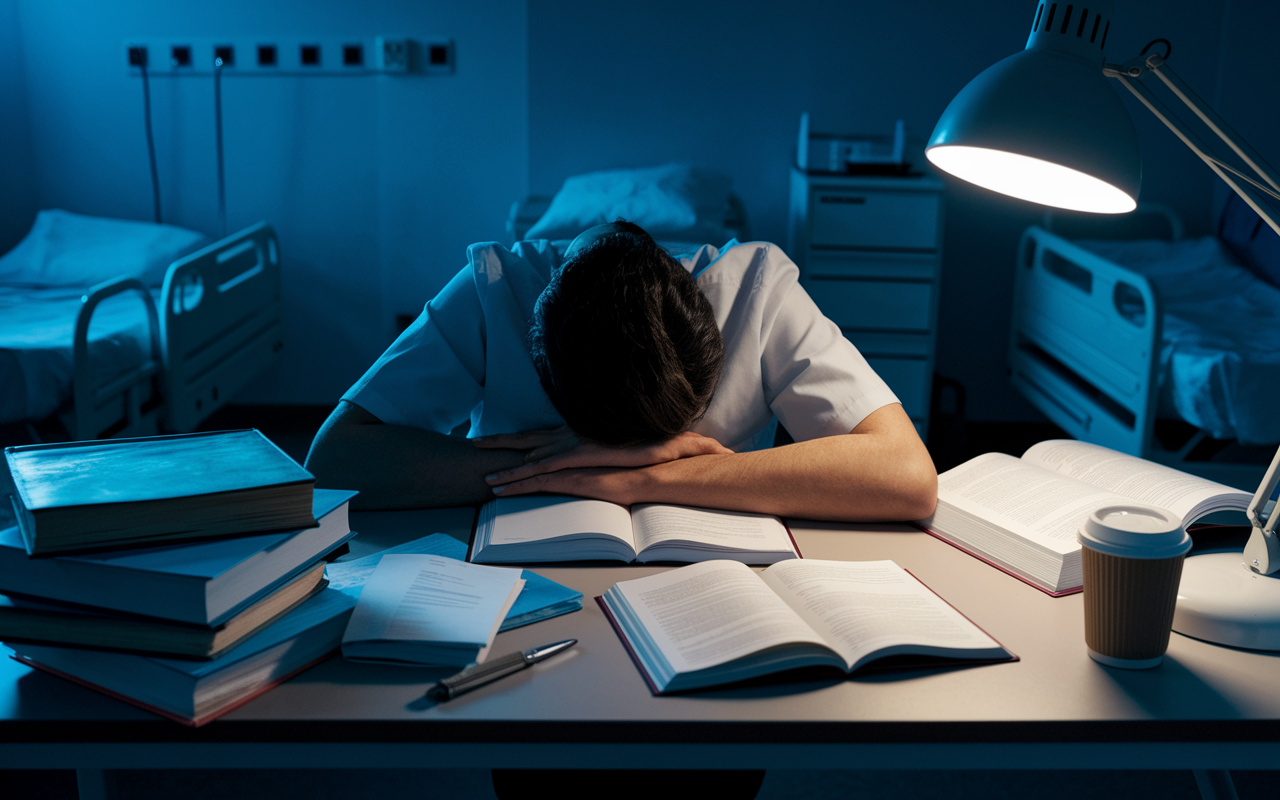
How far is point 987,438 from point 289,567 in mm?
3410

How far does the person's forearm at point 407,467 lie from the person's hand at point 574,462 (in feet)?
0.07

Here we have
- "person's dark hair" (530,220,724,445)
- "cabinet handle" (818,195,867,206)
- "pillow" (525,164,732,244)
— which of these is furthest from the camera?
"cabinet handle" (818,195,867,206)

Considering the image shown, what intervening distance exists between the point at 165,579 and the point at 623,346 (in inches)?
23.0

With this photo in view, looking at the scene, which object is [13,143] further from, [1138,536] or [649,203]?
[1138,536]

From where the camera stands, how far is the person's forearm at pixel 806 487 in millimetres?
1194

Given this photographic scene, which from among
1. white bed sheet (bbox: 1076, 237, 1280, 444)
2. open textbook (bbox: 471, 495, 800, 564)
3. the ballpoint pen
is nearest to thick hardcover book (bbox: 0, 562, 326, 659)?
the ballpoint pen

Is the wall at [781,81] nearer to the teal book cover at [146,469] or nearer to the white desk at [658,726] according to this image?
the teal book cover at [146,469]

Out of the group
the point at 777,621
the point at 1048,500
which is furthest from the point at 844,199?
the point at 777,621

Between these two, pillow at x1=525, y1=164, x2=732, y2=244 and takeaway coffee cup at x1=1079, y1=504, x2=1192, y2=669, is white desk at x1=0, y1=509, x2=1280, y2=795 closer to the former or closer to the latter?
takeaway coffee cup at x1=1079, y1=504, x2=1192, y2=669

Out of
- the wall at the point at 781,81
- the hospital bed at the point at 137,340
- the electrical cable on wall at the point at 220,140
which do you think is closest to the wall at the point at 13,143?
the hospital bed at the point at 137,340

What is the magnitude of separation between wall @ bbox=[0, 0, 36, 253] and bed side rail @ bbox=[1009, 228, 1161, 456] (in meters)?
3.75

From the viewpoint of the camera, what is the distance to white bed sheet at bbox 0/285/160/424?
2.40 m

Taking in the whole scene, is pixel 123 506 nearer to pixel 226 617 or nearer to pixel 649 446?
pixel 226 617

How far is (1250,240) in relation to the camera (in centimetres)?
321
